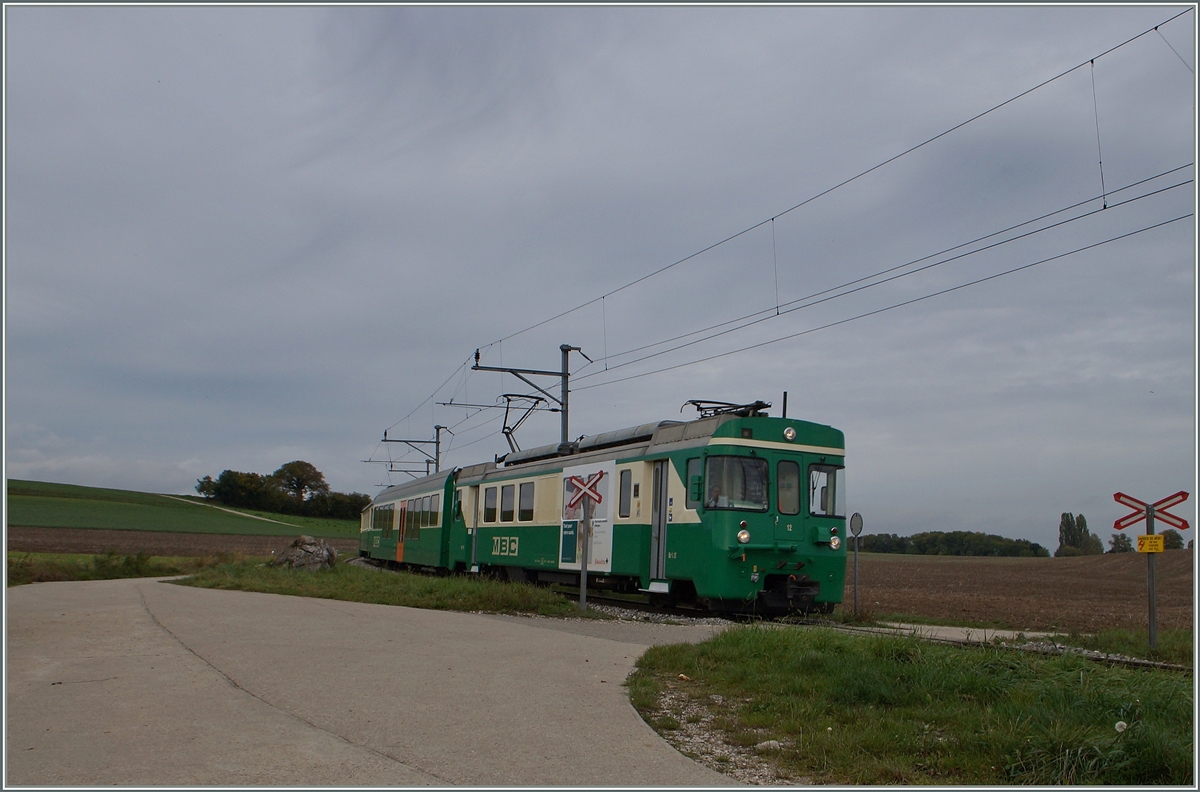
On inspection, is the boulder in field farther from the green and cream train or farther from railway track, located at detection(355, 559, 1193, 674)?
the green and cream train

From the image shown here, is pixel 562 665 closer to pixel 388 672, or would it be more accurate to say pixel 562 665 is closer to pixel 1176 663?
pixel 388 672

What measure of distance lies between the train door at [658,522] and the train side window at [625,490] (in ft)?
2.07

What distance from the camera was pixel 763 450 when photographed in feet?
49.4

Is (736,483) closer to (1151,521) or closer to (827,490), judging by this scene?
(827,490)

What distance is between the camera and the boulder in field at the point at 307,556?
23.5m

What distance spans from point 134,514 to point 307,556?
6398 centimetres

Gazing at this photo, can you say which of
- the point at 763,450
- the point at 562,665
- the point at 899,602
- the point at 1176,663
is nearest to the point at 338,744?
the point at 562,665

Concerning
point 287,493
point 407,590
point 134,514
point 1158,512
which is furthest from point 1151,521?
point 287,493

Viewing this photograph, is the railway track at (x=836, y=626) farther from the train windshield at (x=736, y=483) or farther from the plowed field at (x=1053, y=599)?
the plowed field at (x=1053, y=599)

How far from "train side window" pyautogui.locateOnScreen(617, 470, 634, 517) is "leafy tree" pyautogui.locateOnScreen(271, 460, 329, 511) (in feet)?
324

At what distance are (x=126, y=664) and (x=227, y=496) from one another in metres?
105

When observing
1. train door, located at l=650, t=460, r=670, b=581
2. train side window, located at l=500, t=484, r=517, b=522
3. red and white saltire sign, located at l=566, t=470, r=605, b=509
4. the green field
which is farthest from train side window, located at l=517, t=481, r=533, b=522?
the green field

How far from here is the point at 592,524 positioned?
17766mm

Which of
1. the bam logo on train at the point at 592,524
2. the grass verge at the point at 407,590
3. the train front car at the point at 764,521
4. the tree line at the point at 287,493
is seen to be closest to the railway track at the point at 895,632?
the train front car at the point at 764,521
